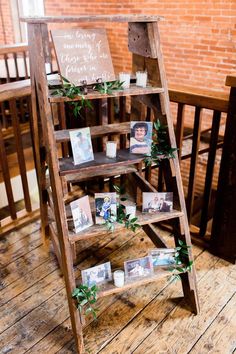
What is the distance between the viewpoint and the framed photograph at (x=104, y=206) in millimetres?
1471

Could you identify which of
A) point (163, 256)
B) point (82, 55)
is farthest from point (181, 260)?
point (82, 55)

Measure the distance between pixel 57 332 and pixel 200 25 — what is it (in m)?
3.71

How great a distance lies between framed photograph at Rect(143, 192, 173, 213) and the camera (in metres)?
1.57

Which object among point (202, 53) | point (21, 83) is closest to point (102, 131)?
point (21, 83)

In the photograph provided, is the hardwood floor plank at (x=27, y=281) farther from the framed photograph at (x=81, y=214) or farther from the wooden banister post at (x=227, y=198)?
the wooden banister post at (x=227, y=198)

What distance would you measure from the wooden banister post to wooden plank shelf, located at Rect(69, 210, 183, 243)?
0.41 m

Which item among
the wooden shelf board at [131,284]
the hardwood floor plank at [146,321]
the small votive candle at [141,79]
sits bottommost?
the hardwood floor plank at [146,321]

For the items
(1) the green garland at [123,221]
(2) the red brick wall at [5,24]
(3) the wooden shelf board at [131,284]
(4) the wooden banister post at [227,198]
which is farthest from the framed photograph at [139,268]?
(2) the red brick wall at [5,24]

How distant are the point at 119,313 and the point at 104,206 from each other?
0.61m

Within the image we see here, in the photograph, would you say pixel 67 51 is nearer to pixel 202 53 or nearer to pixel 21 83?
pixel 21 83

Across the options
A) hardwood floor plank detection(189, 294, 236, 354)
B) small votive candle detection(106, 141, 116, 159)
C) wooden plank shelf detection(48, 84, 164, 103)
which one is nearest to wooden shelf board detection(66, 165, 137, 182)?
small votive candle detection(106, 141, 116, 159)

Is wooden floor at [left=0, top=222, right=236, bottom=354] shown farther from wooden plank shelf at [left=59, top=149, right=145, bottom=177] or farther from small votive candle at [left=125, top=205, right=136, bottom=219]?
wooden plank shelf at [left=59, top=149, right=145, bottom=177]

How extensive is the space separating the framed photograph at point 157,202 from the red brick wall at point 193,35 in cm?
292

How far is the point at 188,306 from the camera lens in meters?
1.74
